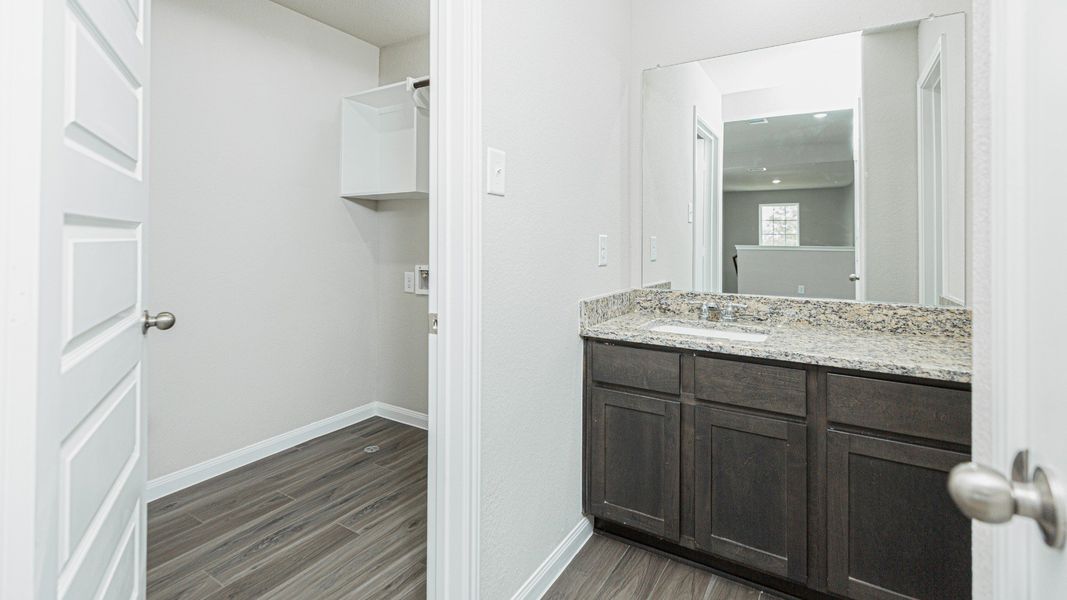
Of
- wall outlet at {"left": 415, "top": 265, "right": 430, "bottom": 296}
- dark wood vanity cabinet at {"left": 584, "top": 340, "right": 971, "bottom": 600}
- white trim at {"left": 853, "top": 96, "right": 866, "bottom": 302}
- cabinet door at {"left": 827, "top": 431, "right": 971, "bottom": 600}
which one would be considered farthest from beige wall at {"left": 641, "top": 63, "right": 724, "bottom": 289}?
wall outlet at {"left": 415, "top": 265, "right": 430, "bottom": 296}

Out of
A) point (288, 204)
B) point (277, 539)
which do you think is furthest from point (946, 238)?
point (288, 204)

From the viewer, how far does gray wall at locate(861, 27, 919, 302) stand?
1846mm

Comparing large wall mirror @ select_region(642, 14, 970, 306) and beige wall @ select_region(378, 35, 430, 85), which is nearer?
large wall mirror @ select_region(642, 14, 970, 306)

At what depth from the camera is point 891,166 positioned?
6.20ft

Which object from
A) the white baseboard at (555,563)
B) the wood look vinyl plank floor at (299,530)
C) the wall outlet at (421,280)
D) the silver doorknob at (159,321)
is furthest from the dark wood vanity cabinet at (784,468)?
the wall outlet at (421,280)

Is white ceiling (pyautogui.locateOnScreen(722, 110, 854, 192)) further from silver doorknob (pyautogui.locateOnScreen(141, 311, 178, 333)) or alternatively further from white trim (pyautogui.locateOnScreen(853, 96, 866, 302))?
silver doorknob (pyautogui.locateOnScreen(141, 311, 178, 333))

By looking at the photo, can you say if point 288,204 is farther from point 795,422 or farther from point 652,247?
point 795,422

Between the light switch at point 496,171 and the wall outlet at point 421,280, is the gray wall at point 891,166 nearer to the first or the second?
the light switch at point 496,171

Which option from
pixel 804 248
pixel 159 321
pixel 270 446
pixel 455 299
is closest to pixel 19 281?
pixel 159 321

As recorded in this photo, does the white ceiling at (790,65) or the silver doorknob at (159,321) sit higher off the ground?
the white ceiling at (790,65)

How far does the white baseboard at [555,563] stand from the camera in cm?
167

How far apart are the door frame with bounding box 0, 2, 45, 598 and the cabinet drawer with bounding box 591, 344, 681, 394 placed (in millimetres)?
1562

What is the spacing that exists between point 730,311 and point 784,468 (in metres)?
0.73

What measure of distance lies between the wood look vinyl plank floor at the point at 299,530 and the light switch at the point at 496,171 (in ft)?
4.39
